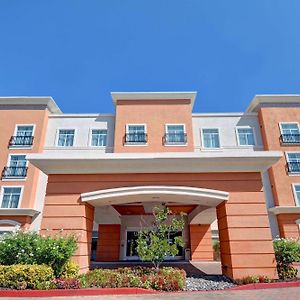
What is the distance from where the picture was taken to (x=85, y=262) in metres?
8.73

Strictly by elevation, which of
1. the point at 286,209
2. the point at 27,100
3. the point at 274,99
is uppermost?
the point at 27,100

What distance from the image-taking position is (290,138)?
67.2ft

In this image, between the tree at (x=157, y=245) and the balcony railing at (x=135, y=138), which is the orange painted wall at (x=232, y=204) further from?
the balcony railing at (x=135, y=138)

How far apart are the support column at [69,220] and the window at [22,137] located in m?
13.7

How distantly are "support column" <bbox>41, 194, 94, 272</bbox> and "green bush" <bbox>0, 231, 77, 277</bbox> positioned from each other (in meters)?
0.42

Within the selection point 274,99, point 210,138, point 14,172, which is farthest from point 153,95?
point 14,172

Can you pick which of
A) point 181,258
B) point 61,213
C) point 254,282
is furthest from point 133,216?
point 254,282

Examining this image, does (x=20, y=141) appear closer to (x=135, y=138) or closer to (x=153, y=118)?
(x=135, y=138)

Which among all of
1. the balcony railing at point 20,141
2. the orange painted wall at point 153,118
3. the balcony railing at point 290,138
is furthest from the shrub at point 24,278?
the balcony railing at point 290,138

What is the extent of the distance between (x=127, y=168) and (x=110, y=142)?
12225 mm

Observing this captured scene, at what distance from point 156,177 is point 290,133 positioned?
1651 cm

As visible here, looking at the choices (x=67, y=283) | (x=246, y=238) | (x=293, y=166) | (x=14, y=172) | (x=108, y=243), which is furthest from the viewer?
(x=14, y=172)

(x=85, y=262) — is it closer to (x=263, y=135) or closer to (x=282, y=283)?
(x=282, y=283)

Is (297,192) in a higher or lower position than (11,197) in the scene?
higher
